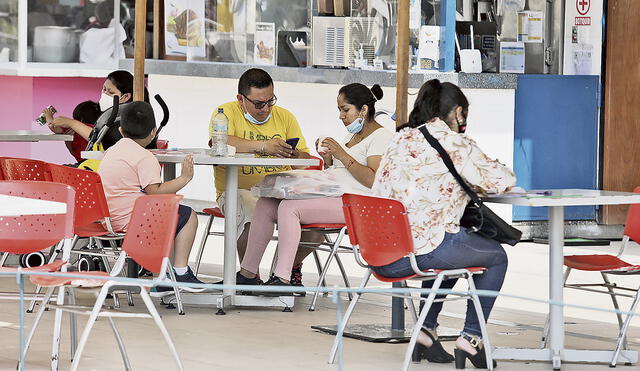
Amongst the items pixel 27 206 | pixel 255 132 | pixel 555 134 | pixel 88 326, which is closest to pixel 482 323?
pixel 88 326

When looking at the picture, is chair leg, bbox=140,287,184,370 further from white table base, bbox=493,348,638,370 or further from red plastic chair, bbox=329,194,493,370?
white table base, bbox=493,348,638,370

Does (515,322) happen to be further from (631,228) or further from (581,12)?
(581,12)

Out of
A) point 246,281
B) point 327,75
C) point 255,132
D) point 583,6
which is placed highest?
point 583,6

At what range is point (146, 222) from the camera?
5.42 m

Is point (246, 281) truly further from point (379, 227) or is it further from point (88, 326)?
point (88, 326)

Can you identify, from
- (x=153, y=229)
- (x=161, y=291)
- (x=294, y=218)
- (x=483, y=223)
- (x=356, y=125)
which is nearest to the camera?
(x=153, y=229)

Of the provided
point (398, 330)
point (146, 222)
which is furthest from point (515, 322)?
point (146, 222)

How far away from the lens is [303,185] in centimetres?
734

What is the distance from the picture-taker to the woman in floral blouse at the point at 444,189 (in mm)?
5699

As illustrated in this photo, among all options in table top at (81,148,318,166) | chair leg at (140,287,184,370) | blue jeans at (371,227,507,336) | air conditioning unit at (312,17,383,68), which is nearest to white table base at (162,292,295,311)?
table top at (81,148,318,166)

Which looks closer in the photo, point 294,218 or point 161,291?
point 294,218

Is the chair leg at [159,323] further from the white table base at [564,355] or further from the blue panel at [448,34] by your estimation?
the blue panel at [448,34]

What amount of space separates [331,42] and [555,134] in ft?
6.29

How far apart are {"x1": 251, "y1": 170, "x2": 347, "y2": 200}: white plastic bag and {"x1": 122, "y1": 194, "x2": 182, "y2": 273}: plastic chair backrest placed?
76.2 inches
